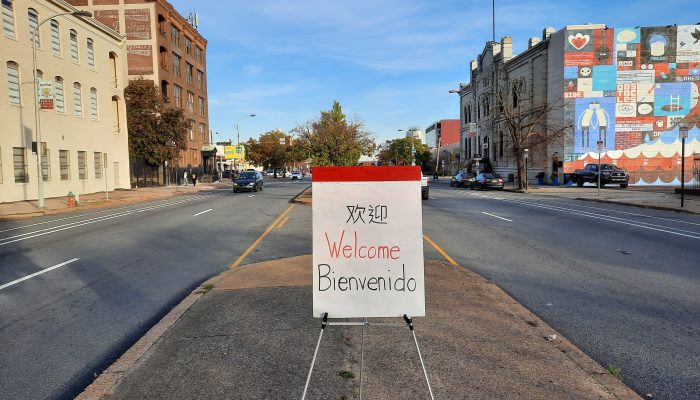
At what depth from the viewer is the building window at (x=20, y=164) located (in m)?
Result: 25.8

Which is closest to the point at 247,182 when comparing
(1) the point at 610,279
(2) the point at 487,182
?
(2) the point at 487,182

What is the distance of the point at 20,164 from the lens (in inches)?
1032

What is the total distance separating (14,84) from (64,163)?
599 centimetres

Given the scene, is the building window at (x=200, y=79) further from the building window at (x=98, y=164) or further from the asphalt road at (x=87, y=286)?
the asphalt road at (x=87, y=286)

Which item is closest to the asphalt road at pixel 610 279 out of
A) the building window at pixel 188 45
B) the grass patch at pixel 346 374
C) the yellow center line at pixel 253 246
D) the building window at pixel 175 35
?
the grass patch at pixel 346 374

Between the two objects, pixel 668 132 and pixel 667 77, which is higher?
pixel 667 77

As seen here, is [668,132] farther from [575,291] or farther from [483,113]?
[575,291]

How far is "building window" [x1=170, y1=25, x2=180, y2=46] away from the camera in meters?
52.1

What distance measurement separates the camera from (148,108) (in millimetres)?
42656

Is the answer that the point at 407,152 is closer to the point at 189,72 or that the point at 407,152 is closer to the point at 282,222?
the point at 189,72

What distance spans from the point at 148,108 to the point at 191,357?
140ft

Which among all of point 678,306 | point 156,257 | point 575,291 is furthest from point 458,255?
point 156,257

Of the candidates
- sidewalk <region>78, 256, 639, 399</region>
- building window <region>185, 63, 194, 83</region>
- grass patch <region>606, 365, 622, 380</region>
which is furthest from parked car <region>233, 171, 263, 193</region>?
grass patch <region>606, 365, 622, 380</region>

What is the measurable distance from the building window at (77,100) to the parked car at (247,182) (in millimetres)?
11426
